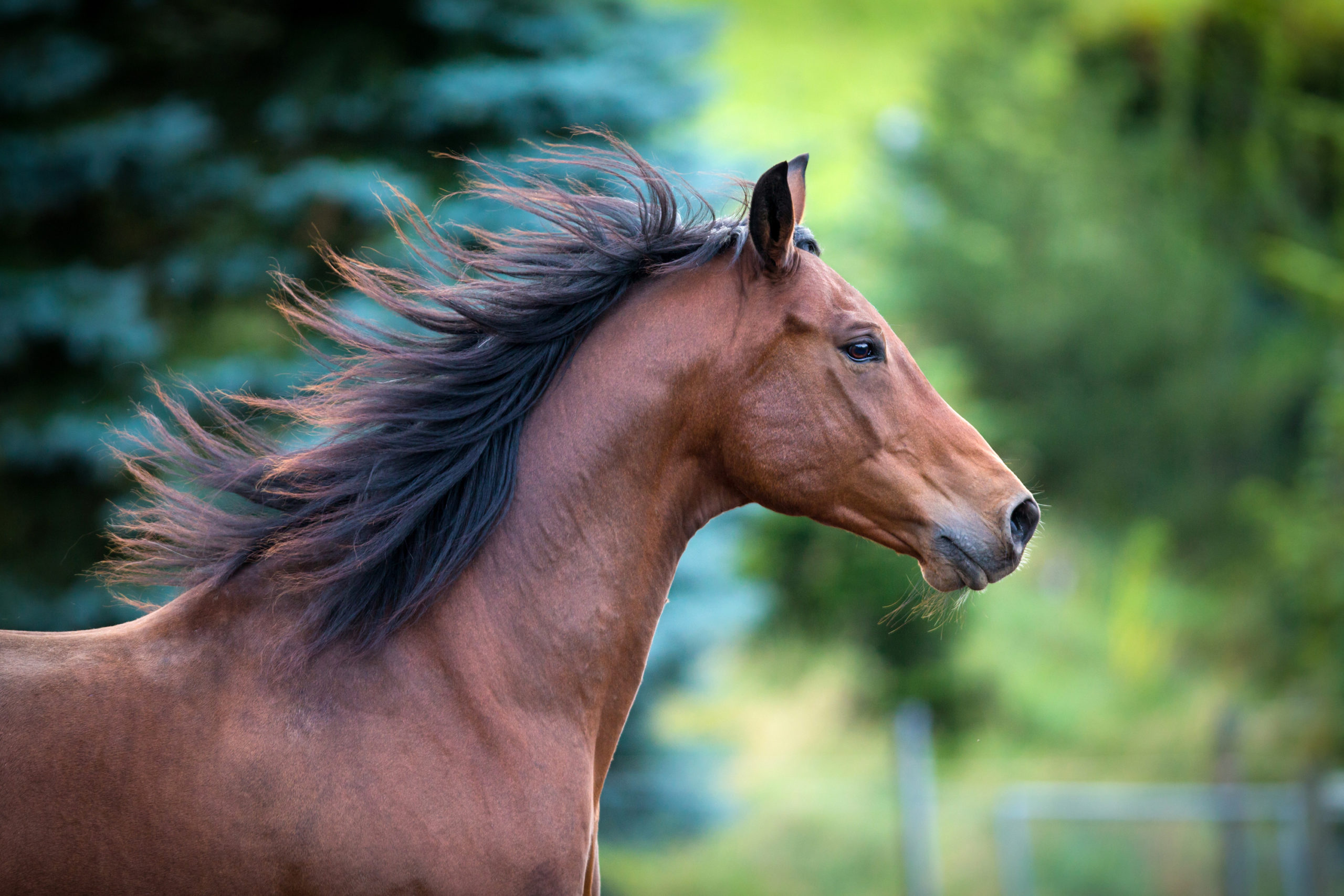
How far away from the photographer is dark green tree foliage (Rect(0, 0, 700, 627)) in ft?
24.9

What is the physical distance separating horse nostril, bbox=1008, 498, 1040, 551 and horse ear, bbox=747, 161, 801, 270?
32.5 inches

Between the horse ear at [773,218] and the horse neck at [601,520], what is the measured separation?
147mm

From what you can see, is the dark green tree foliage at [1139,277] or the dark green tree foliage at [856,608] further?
the dark green tree foliage at [1139,277]

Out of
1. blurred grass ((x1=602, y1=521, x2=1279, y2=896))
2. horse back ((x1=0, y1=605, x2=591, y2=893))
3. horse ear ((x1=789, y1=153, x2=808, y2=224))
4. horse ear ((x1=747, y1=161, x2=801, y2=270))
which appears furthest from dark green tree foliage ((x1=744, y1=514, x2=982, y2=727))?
horse back ((x1=0, y1=605, x2=591, y2=893))

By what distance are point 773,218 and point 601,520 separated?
83 centimetres

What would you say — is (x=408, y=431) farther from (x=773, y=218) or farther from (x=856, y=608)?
(x=856, y=608)

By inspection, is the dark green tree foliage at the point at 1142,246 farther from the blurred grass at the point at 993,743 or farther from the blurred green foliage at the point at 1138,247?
the blurred grass at the point at 993,743

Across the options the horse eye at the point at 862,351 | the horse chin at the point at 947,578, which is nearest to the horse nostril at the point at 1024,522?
Result: the horse chin at the point at 947,578

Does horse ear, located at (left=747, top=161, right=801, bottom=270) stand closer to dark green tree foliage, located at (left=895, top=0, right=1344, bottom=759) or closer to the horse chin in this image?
the horse chin

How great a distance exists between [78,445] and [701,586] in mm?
4885

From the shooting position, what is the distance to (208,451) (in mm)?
2518

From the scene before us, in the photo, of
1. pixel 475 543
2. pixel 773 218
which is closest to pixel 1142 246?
pixel 773 218

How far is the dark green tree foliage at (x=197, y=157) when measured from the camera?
759 cm

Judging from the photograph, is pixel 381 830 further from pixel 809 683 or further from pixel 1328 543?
pixel 809 683
